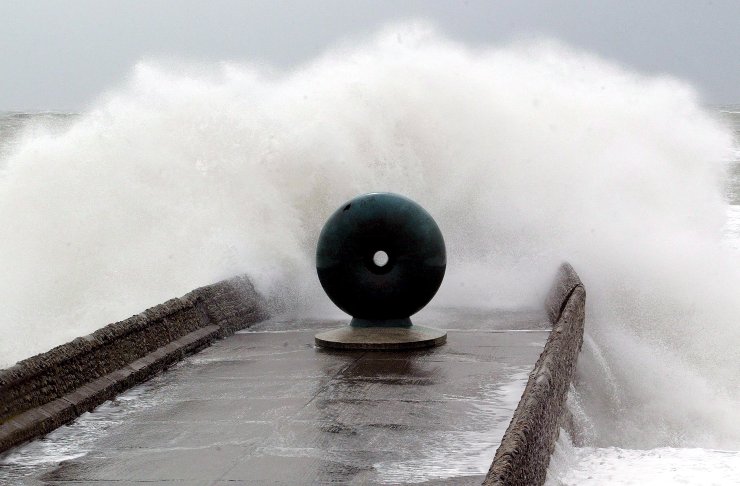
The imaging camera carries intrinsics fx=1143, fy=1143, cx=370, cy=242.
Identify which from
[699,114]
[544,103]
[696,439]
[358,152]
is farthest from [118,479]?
[699,114]

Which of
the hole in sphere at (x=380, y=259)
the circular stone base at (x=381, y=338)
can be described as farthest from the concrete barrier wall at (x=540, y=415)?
the hole in sphere at (x=380, y=259)

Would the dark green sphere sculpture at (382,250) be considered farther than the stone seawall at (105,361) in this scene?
Yes

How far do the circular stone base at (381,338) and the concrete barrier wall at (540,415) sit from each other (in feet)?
3.89

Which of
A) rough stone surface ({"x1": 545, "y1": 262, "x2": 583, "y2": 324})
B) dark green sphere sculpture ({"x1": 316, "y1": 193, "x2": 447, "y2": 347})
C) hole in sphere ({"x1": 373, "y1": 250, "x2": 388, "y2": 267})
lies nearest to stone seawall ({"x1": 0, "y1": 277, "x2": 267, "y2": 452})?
dark green sphere sculpture ({"x1": 316, "y1": 193, "x2": 447, "y2": 347})

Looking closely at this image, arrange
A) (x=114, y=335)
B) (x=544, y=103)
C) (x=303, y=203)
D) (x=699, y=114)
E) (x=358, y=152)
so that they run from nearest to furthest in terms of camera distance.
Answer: (x=114, y=335) < (x=303, y=203) < (x=358, y=152) < (x=544, y=103) < (x=699, y=114)

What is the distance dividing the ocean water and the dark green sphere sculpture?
165 cm

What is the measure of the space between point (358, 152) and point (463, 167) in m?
1.71

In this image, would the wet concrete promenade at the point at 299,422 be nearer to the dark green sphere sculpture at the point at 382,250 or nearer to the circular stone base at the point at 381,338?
the circular stone base at the point at 381,338

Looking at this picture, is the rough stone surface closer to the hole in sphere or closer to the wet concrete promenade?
the wet concrete promenade

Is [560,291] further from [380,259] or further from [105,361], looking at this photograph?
[105,361]

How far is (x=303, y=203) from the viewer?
48.5 feet

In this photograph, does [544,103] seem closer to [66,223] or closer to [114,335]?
[66,223]

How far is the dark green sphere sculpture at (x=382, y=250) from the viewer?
9.55 metres

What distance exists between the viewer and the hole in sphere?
9934 mm
